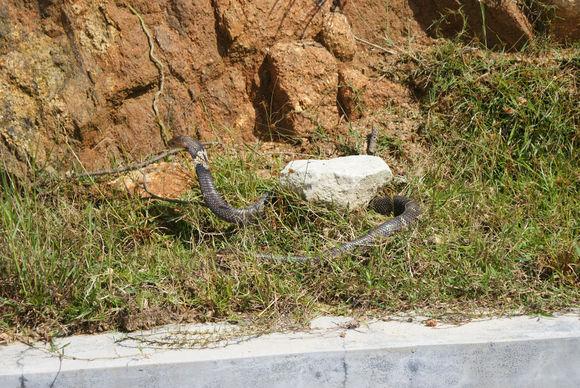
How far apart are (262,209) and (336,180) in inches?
22.1

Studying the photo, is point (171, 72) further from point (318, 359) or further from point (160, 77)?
point (318, 359)

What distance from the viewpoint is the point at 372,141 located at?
6832 millimetres

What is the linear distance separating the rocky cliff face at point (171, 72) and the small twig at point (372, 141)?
0.84 ft

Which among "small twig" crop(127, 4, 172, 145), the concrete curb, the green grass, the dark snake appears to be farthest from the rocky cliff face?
the concrete curb

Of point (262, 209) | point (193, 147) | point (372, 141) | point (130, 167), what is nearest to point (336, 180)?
point (262, 209)

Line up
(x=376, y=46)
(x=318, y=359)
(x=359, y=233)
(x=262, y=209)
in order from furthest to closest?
(x=376, y=46), (x=262, y=209), (x=359, y=233), (x=318, y=359)

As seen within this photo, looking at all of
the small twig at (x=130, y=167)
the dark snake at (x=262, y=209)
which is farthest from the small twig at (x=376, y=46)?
the small twig at (x=130, y=167)

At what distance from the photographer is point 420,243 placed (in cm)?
569

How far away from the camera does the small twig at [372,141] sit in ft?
22.3

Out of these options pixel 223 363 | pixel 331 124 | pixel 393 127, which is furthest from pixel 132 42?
pixel 223 363


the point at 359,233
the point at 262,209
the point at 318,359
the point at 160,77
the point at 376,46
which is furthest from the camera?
the point at 376,46

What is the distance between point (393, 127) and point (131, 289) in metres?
2.81

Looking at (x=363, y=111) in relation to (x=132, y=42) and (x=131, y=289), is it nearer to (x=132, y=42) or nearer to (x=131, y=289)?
(x=132, y=42)

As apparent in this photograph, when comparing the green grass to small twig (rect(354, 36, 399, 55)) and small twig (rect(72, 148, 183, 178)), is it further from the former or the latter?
small twig (rect(354, 36, 399, 55))
